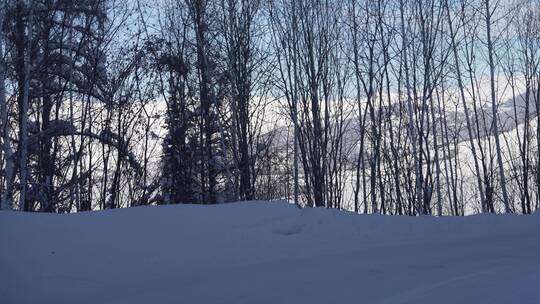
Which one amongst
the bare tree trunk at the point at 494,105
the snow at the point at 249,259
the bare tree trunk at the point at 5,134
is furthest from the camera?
the bare tree trunk at the point at 494,105

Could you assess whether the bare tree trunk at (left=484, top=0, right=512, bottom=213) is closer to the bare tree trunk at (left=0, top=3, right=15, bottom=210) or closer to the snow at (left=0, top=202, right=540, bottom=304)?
the snow at (left=0, top=202, right=540, bottom=304)

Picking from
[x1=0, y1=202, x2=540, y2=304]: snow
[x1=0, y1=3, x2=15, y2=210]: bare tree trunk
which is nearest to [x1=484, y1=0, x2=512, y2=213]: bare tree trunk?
[x1=0, y1=202, x2=540, y2=304]: snow

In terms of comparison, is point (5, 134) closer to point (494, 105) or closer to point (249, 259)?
point (249, 259)

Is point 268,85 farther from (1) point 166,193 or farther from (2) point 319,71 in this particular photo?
(1) point 166,193

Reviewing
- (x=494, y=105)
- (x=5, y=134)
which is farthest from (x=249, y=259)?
(x=494, y=105)

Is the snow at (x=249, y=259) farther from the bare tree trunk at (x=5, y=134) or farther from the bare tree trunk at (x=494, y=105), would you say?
the bare tree trunk at (x=494, y=105)

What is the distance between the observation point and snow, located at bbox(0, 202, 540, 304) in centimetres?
450

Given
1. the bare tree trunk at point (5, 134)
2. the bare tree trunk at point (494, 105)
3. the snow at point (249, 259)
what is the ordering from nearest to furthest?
the snow at point (249, 259)
the bare tree trunk at point (5, 134)
the bare tree trunk at point (494, 105)

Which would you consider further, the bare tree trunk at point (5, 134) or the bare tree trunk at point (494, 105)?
the bare tree trunk at point (494, 105)

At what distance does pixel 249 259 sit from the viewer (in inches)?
236

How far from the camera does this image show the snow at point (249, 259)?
14.8ft

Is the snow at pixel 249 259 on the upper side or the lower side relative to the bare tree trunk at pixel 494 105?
lower

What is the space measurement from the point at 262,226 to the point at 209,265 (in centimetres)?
131

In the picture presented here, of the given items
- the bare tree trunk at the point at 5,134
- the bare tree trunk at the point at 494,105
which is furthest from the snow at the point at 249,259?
the bare tree trunk at the point at 494,105
